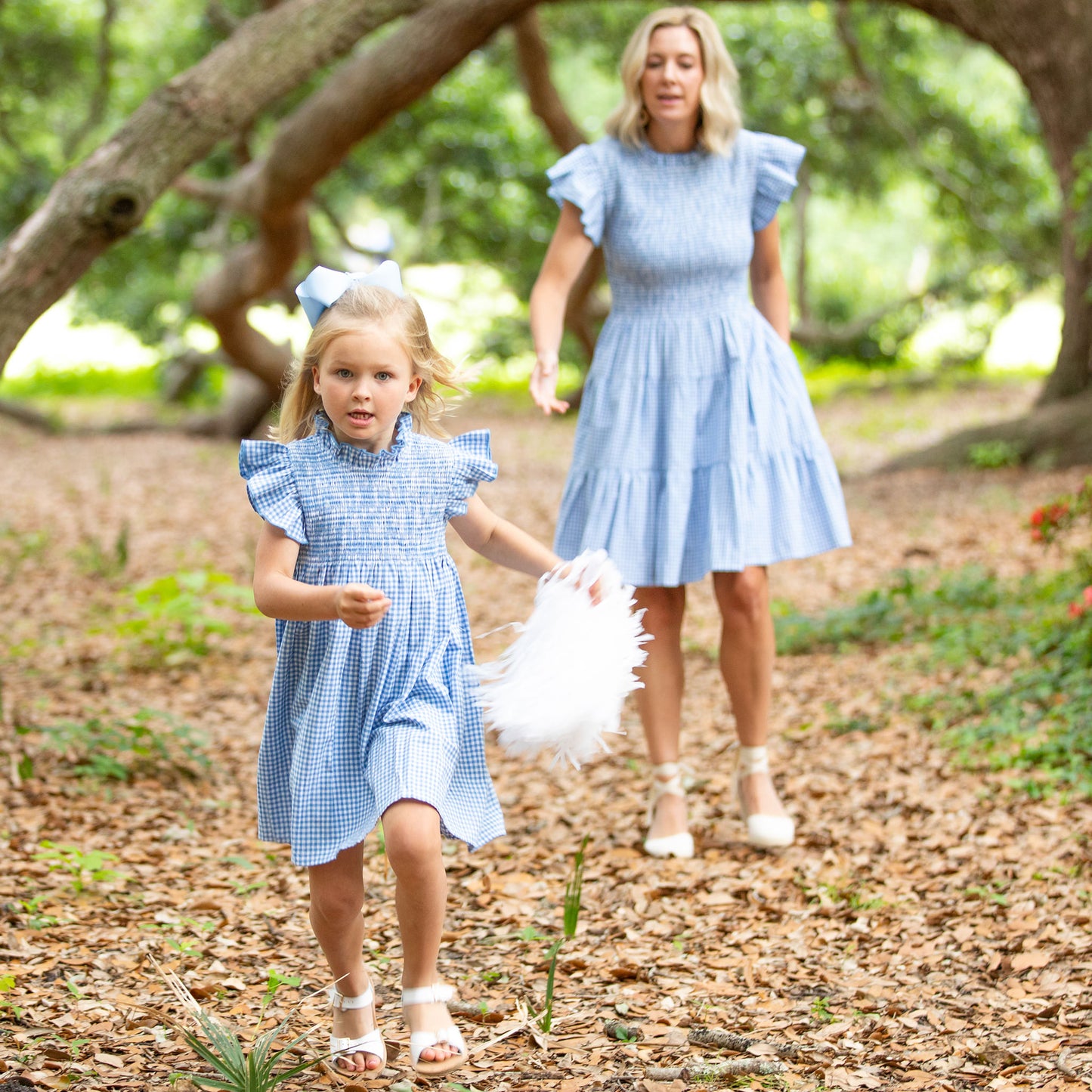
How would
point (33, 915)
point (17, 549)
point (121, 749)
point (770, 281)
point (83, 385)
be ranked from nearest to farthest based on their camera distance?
point (33, 915) < point (770, 281) < point (121, 749) < point (17, 549) < point (83, 385)

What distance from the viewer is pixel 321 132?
7.52 m

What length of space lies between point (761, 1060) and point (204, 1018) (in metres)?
0.92

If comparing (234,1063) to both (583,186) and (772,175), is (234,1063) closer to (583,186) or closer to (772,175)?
(583,186)

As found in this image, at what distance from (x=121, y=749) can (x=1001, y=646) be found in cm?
286

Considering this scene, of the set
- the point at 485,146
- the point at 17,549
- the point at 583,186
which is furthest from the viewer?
the point at 485,146

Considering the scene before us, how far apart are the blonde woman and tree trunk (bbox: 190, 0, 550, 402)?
3.87m

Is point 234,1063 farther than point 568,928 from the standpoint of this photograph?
No

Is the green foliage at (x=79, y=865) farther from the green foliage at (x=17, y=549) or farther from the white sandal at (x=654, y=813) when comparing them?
the green foliage at (x=17, y=549)

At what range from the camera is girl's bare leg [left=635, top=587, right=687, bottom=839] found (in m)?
3.31

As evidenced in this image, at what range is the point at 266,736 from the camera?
2.22 metres

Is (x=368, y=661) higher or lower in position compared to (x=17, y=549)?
higher

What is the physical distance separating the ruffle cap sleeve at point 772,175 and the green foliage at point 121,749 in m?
2.10

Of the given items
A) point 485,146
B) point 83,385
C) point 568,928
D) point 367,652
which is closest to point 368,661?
point 367,652

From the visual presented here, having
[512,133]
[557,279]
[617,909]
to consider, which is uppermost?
[512,133]
